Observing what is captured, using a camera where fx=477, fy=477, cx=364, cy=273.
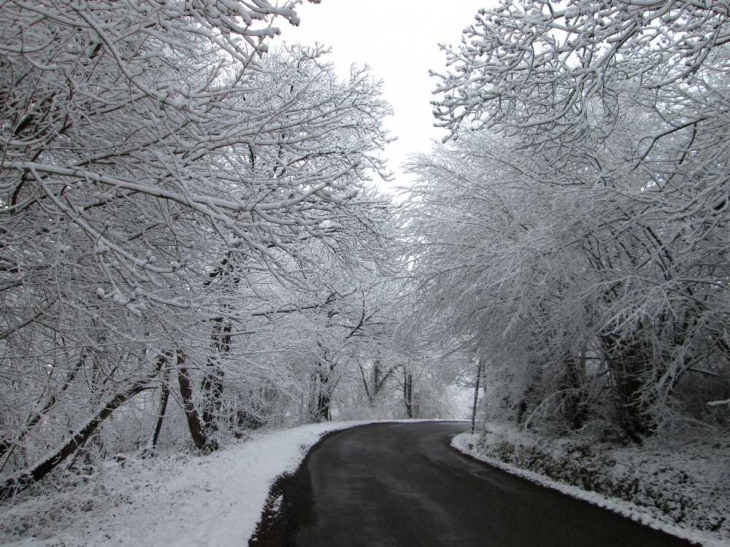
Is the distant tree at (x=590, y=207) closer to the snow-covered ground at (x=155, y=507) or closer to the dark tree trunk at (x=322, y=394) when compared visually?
the snow-covered ground at (x=155, y=507)

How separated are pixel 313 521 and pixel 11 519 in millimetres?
4638

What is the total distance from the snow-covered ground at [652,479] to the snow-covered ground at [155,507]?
230 inches

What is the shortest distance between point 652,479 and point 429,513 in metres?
3.80

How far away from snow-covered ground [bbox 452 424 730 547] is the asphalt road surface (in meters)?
0.44

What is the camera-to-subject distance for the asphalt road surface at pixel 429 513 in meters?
6.15

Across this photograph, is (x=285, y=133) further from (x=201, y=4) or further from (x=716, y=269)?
(x=716, y=269)

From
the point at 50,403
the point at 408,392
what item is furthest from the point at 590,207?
the point at 408,392

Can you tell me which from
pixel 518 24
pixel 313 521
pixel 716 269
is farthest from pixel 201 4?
pixel 716 269

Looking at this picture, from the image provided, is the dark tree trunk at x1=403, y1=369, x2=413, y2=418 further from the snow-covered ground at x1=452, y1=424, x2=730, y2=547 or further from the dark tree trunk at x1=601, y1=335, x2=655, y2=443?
the dark tree trunk at x1=601, y1=335, x2=655, y2=443

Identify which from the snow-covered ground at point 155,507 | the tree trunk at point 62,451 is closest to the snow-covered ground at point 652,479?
the snow-covered ground at point 155,507

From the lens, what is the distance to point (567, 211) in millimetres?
7309

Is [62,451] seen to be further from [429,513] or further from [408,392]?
[408,392]

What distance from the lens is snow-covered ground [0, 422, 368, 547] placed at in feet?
19.7

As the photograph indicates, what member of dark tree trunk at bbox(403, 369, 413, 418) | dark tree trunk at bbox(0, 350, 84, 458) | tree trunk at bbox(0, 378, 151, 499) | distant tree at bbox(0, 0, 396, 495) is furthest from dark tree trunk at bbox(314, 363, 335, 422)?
distant tree at bbox(0, 0, 396, 495)
